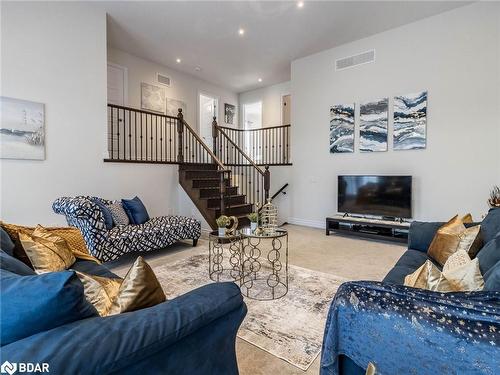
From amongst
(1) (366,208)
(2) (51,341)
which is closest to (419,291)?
(2) (51,341)

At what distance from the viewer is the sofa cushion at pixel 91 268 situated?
1998 millimetres

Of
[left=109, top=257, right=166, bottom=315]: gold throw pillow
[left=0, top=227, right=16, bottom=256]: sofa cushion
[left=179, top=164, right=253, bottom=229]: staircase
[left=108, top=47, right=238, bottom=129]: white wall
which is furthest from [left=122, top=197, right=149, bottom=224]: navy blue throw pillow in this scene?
[left=109, top=257, right=166, bottom=315]: gold throw pillow

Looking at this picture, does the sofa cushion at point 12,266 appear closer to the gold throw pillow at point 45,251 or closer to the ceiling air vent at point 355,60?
the gold throw pillow at point 45,251

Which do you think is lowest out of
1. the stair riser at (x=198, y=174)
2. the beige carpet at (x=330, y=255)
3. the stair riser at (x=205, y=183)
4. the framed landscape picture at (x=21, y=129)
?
the beige carpet at (x=330, y=255)

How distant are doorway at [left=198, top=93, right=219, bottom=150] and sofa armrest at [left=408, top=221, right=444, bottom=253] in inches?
243

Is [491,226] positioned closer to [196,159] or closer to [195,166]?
[195,166]

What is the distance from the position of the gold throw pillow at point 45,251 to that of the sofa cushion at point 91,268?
0.20 feet

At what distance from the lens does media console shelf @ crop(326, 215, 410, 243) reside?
4445mm

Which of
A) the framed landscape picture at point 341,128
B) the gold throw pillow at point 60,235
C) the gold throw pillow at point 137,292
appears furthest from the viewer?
the framed landscape picture at point 341,128

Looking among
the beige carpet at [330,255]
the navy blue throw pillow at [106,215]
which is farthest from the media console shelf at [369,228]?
the navy blue throw pillow at [106,215]

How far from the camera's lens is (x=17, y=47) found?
3455 millimetres

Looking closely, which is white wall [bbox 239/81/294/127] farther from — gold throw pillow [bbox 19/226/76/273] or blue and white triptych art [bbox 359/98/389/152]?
gold throw pillow [bbox 19/226/76/273]

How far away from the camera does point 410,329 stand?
0.87 meters

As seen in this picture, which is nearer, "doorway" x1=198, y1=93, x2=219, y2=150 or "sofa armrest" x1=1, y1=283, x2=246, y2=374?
"sofa armrest" x1=1, y1=283, x2=246, y2=374
